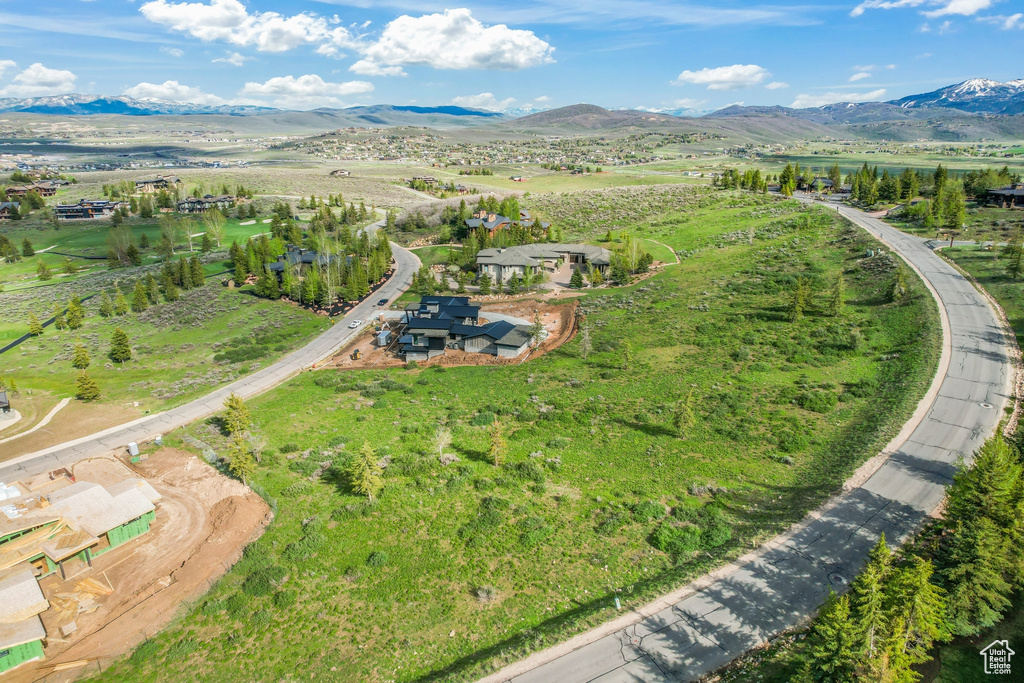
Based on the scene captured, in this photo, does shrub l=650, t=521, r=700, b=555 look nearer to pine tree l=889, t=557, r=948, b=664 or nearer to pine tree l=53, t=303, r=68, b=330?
pine tree l=889, t=557, r=948, b=664

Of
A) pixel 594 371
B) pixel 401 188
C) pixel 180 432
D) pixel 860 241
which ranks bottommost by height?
pixel 180 432

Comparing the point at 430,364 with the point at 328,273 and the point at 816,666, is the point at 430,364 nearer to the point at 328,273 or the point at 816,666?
the point at 328,273

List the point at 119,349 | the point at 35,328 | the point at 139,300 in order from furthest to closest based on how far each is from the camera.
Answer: the point at 139,300 → the point at 35,328 → the point at 119,349

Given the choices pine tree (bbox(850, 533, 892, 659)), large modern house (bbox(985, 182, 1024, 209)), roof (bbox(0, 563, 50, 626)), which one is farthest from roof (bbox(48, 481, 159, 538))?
large modern house (bbox(985, 182, 1024, 209))

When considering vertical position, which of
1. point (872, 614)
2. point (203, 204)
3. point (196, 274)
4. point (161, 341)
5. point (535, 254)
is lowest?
point (161, 341)

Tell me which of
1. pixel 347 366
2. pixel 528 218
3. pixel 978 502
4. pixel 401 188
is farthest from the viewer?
pixel 401 188

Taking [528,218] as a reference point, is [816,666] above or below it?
below

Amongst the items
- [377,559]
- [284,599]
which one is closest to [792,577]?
[377,559]

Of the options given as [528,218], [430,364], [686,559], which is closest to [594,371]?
[430,364]

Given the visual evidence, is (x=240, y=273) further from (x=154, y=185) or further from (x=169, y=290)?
(x=154, y=185)
